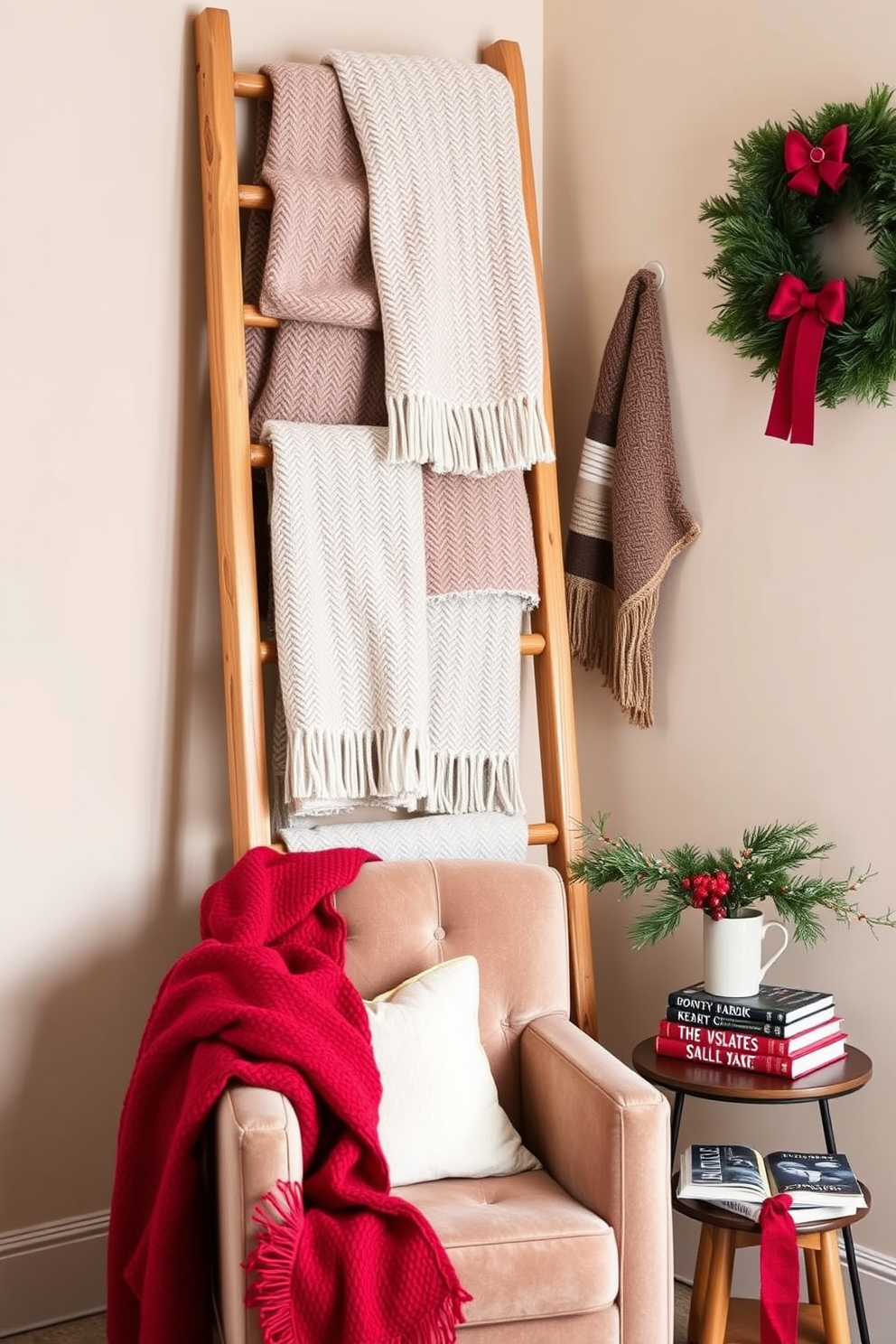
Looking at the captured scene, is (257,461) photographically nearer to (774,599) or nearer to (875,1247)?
(774,599)

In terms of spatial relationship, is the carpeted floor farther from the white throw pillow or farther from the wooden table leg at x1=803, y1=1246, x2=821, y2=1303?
the white throw pillow

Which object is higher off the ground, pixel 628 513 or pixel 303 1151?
pixel 628 513

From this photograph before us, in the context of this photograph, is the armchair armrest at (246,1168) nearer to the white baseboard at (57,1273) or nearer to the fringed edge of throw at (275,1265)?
the fringed edge of throw at (275,1265)

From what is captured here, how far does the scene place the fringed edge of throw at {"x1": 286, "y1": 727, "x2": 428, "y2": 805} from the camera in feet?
6.44

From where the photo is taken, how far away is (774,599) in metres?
2.03

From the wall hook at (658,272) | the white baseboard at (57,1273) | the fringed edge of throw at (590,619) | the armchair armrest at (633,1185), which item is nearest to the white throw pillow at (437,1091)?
the armchair armrest at (633,1185)

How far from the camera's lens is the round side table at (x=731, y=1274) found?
65.1 inches

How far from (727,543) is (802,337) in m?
0.37

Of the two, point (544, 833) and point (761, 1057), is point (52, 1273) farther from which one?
point (761, 1057)

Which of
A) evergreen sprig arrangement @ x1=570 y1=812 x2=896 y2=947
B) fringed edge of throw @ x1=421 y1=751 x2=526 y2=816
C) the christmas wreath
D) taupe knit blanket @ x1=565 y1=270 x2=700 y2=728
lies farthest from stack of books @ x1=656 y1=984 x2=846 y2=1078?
the christmas wreath

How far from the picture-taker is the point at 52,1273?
6.71 feet

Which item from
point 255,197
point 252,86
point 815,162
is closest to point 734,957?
point 815,162

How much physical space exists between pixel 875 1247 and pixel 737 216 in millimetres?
1490

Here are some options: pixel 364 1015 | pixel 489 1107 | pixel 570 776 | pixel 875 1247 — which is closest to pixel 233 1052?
pixel 364 1015
